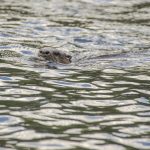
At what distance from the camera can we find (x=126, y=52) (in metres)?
15.8

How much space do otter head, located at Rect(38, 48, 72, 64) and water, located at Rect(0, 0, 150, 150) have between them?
0.86 feet

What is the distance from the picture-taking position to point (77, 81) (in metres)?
12.4

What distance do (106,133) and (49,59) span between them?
17.3ft

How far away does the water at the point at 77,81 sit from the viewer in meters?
9.05

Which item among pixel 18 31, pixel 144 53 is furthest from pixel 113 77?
pixel 18 31

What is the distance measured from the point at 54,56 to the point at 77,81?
2032 mm

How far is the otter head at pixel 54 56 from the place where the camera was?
14.2 metres

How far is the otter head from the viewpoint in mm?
14164

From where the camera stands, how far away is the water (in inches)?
356

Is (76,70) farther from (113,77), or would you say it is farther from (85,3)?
(85,3)

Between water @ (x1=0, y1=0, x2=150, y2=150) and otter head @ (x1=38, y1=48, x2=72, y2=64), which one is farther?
otter head @ (x1=38, y1=48, x2=72, y2=64)

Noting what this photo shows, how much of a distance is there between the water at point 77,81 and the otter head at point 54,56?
262 mm

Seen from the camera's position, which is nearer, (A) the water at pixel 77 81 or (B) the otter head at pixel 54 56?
(A) the water at pixel 77 81

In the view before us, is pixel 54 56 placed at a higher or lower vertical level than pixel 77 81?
higher
